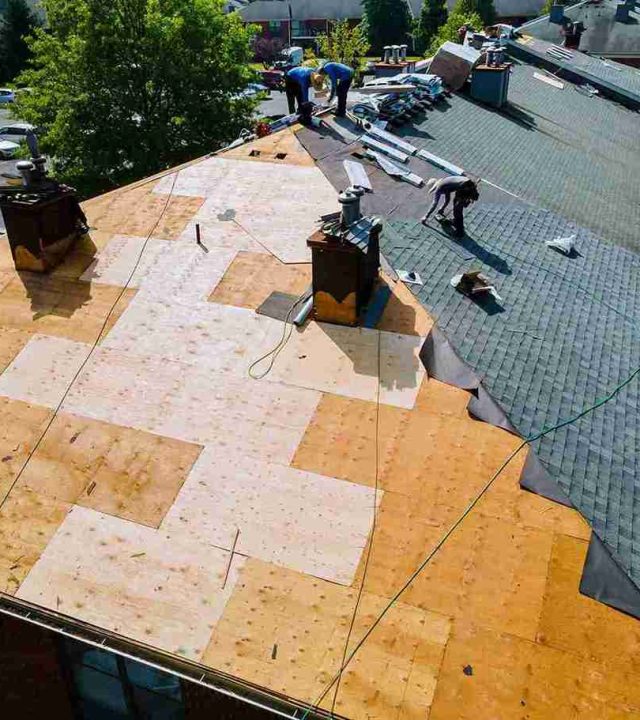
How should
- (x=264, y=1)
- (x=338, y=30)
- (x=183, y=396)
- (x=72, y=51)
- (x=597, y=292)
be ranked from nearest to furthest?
(x=183, y=396) → (x=597, y=292) → (x=72, y=51) → (x=338, y=30) → (x=264, y=1)

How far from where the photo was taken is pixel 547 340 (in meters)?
12.9

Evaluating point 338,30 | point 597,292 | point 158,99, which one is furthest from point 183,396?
point 338,30

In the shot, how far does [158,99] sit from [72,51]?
4030 millimetres

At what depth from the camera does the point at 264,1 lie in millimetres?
86500

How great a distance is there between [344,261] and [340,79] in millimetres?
10685

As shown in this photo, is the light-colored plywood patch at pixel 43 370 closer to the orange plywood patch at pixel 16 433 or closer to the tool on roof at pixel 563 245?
the orange plywood patch at pixel 16 433

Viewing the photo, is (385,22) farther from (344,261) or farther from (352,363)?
(352,363)

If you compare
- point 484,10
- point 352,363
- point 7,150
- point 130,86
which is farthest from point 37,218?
point 484,10

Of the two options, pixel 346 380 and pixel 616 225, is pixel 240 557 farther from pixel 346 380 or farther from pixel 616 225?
pixel 616 225

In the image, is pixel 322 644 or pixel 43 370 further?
pixel 43 370

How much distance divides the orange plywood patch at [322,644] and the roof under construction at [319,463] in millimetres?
28

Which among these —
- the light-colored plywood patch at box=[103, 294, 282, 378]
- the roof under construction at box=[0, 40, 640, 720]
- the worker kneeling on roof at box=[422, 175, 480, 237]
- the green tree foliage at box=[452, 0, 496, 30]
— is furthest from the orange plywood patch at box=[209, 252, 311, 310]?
Answer: the green tree foliage at box=[452, 0, 496, 30]

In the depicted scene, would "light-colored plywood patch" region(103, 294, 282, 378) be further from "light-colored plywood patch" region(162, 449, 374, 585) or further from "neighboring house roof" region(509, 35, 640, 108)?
"neighboring house roof" region(509, 35, 640, 108)

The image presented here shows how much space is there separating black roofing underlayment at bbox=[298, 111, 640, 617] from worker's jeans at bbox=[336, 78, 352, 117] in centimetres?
292
